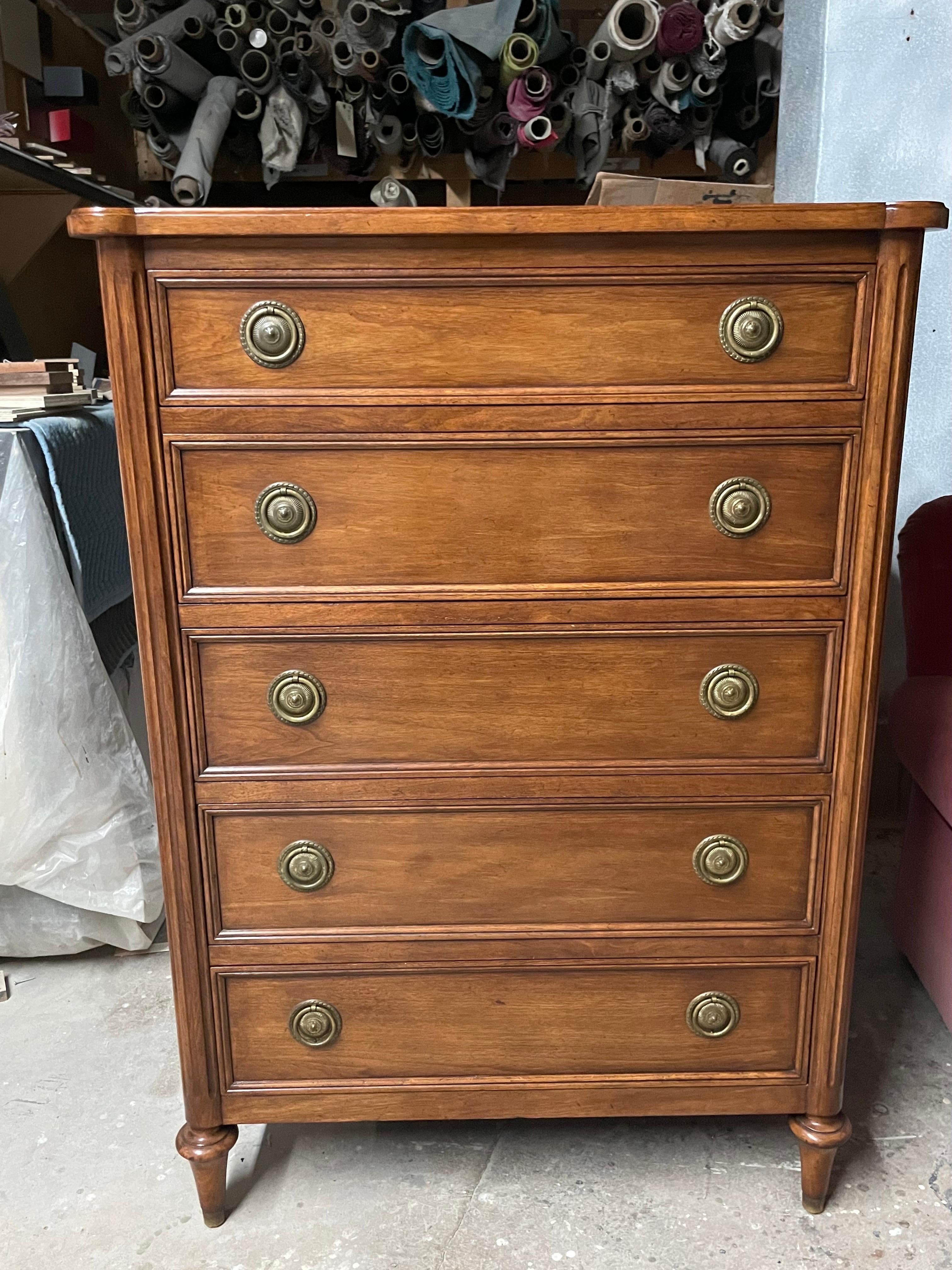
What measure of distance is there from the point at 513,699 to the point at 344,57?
157 centimetres

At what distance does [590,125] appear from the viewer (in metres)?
2.03

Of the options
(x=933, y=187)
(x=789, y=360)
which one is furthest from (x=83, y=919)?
(x=933, y=187)

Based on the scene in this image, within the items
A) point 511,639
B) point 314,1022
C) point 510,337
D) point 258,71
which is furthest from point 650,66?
point 314,1022

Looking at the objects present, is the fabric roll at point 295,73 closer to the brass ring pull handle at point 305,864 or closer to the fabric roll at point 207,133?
the fabric roll at point 207,133

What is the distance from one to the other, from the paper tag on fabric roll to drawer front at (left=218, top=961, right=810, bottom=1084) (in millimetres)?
1738

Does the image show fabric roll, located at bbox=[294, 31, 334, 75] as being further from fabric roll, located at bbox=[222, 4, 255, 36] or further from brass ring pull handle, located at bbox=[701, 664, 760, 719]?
brass ring pull handle, located at bbox=[701, 664, 760, 719]

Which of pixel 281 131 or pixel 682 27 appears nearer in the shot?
pixel 682 27

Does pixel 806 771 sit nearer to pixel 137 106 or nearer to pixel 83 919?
pixel 83 919

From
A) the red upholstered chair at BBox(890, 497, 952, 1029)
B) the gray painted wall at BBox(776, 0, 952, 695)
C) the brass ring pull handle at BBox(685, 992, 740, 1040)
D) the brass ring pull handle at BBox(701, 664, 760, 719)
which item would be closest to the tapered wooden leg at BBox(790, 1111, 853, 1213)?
the brass ring pull handle at BBox(685, 992, 740, 1040)

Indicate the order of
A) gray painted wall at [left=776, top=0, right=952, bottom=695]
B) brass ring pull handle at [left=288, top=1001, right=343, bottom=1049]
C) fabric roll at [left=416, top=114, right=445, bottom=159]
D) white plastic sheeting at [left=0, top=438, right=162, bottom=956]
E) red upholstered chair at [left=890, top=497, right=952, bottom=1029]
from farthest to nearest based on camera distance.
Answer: fabric roll at [left=416, top=114, right=445, bottom=159] < gray painted wall at [left=776, top=0, right=952, bottom=695] < white plastic sheeting at [left=0, top=438, right=162, bottom=956] < red upholstered chair at [left=890, top=497, right=952, bottom=1029] < brass ring pull handle at [left=288, top=1001, right=343, bottom=1049]

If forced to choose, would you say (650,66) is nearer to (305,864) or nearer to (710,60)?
(710,60)

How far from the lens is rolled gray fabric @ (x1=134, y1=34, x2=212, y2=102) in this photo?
1957 millimetres

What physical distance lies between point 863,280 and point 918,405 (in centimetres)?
99

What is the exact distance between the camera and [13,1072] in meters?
1.49
